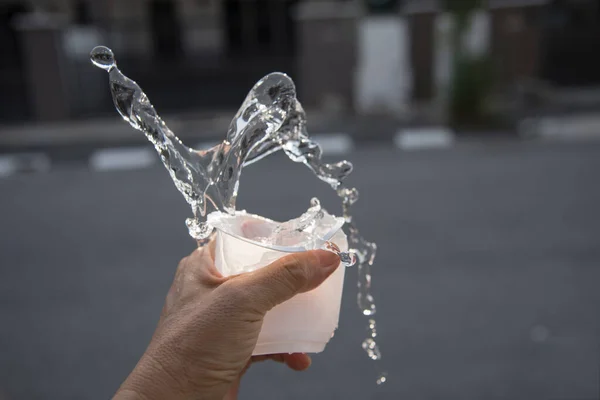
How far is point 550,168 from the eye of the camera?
4703 mm

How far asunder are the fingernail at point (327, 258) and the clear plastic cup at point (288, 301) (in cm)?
2

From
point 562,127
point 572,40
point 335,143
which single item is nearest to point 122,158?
point 335,143

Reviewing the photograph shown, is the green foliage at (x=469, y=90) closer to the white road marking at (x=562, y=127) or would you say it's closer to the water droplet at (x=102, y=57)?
the white road marking at (x=562, y=127)

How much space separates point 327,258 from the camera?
3.29 ft

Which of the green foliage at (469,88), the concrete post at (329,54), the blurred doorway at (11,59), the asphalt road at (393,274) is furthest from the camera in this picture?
the blurred doorway at (11,59)

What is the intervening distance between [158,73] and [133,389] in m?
8.84

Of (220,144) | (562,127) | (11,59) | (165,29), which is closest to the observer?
(220,144)

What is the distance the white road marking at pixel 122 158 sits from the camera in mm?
5373

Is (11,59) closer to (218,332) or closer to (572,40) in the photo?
(572,40)

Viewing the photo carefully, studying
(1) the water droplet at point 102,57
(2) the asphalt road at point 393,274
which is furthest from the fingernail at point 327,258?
(2) the asphalt road at point 393,274

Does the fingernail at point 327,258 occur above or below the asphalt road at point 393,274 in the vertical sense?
above

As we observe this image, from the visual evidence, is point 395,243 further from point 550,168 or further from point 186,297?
point 186,297

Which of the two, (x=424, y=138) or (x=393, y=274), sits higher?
(x=424, y=138)

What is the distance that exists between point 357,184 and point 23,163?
3150 millimetres
